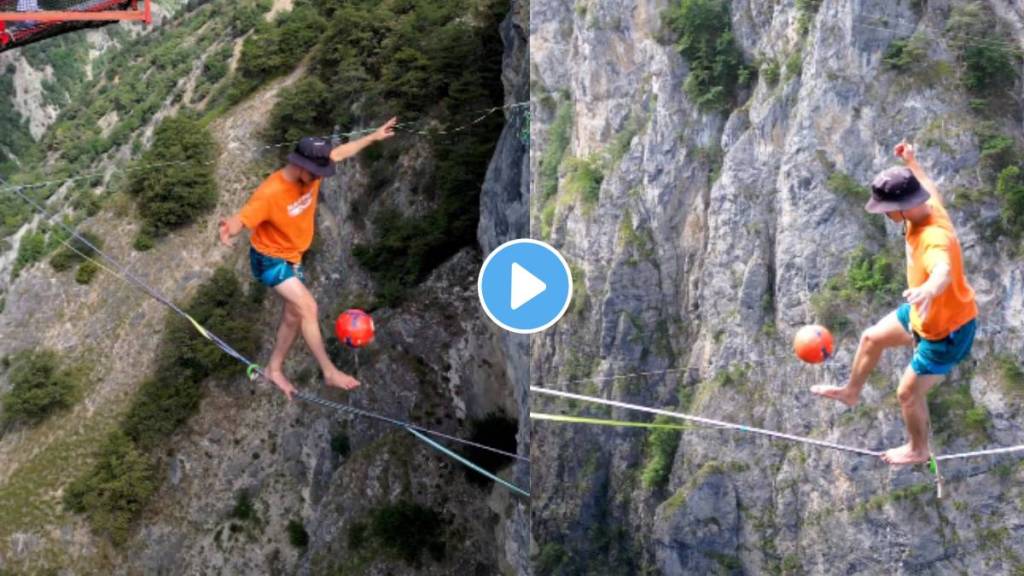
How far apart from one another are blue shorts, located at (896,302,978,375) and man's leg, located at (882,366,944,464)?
4.6 inches

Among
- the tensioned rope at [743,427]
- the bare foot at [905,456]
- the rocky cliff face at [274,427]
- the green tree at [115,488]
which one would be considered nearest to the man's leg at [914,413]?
the bare foot at [905,456]

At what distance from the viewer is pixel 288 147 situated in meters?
12.0

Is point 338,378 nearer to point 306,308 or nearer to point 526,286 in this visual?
point 306,308

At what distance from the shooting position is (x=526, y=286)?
32.1 feet

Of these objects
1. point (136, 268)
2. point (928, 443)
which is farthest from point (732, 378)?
point (136, 268)

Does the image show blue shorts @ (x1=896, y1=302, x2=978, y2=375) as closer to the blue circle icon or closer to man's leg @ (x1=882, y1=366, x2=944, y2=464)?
man's leg @ (x1=882, y1=366, x2=944, y2=464)

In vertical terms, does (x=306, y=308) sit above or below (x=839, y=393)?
below

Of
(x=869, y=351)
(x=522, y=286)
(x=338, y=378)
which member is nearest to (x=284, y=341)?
(x=338, y=378)

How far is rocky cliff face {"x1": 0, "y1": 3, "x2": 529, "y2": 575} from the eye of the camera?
12.4 metres

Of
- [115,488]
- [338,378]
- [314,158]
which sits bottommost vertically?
[115,488]

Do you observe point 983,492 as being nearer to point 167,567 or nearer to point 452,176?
point 452,176

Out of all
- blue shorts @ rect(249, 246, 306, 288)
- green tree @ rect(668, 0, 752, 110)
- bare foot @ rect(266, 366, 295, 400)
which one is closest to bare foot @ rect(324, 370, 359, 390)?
bare foot @ rect(266, 366, 295, 400)

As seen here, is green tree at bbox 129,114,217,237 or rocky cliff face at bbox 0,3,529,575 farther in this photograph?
green tree at bbox 129,114,217,237

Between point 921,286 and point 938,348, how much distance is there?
23.3 inches
